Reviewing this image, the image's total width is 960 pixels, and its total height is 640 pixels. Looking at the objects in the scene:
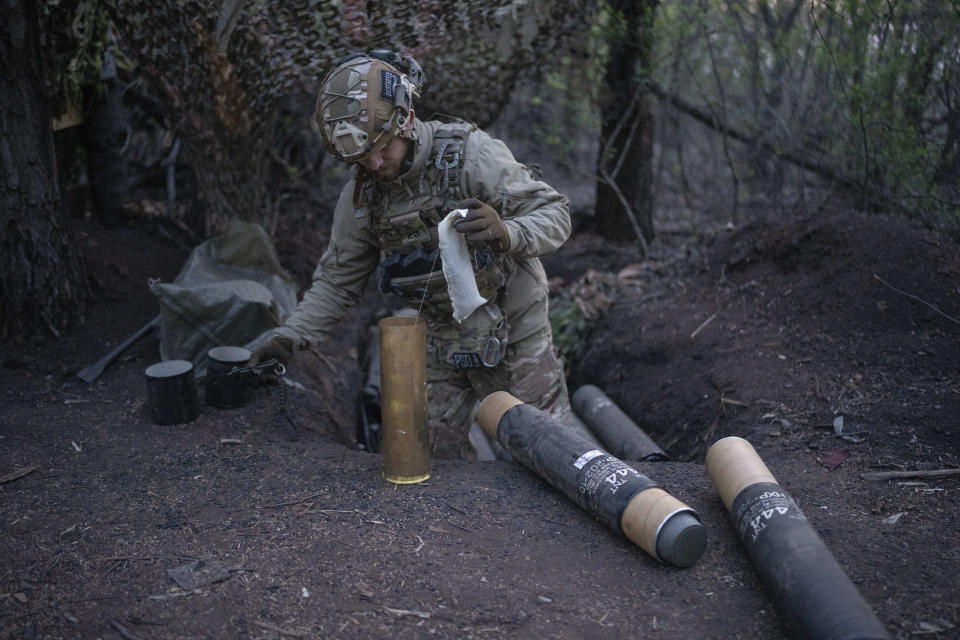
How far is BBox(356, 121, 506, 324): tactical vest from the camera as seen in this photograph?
3.21m

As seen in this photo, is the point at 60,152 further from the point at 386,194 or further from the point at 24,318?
the point at 386,194

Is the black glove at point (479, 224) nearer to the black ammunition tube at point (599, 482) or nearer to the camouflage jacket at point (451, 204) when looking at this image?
the camouflage jacket at point (451, 204)

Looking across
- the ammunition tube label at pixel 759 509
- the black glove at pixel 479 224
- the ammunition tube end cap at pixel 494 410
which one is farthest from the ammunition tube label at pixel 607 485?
the black glove at pixel 479 224

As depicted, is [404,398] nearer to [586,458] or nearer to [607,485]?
[586,458]

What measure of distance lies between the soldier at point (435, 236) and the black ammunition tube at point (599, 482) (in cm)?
50

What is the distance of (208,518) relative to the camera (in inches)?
110

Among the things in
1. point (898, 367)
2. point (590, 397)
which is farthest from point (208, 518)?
point (898, 367)

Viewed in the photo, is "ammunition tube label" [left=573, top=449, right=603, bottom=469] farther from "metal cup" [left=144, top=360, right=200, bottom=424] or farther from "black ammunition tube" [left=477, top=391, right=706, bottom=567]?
"metal cup" [left=144, top=360, right=200, bottom=424]

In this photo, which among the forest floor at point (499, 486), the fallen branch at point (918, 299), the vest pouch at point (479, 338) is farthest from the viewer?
the fallen branch at point (918, 299)

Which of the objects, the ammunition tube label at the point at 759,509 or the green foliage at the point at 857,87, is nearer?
the ammunition tube label at the point at 759,509

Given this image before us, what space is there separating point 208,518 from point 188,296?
1.67 m

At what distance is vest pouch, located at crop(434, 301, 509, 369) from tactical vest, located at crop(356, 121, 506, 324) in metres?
0.11

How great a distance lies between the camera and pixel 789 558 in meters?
2.12

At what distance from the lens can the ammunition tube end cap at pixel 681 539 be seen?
229 cm
